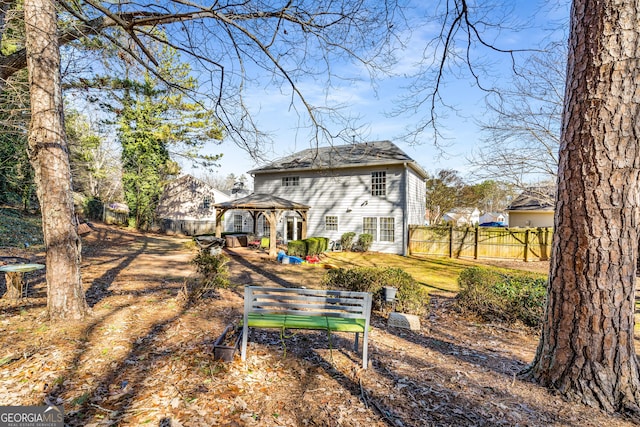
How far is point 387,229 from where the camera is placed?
647 inches

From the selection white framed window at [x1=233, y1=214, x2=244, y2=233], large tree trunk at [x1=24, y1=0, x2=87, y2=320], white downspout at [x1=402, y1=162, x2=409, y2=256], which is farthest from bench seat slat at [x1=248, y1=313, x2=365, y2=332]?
white framed window at [x1=233, y1=214, x2=244, y2=233]

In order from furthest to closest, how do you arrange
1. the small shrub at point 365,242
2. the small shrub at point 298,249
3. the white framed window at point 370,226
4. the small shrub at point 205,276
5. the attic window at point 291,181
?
1. the attic window at point 291,181
2. the white framed window at point 370,226
3. the small shrub at point 365,242
4. the small shrub at point 298,249
5. the small shrub at point 205,276

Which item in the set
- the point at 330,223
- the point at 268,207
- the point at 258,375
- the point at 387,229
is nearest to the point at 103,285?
the point at 258,375

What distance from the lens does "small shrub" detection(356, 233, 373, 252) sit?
54.0ft

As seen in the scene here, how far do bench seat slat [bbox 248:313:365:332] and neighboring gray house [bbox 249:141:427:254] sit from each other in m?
11.7

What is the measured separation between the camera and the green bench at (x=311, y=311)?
3.42m

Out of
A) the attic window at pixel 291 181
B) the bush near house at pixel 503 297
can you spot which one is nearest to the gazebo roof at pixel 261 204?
the attic window at pixel 291 181

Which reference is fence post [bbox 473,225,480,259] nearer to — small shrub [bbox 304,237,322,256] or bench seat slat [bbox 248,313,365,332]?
small shrub [bbox 304,237,322,256]

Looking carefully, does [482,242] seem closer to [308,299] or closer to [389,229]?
[389,229]

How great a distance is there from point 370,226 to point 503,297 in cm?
1113

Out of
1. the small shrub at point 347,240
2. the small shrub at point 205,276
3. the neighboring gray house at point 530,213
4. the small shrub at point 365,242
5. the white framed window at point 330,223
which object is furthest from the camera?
the neighboring gray house at point 530,213

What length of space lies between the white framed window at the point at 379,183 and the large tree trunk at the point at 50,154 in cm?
1425

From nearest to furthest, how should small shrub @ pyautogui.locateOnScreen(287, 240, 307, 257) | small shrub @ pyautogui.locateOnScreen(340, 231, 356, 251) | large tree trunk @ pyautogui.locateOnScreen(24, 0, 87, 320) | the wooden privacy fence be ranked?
large tree trunk @ pyautogui.locateOnScreen(24, 0, 87, 320) → small shrub @ pyautogui.locateOnScreen(287, 240, 307, 257) → the wooden privacy fence → small shrub @ pyautogui.locateOnScreen(340, 231, 356, 251)

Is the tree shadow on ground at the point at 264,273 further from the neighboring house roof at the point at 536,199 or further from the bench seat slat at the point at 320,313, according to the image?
the neighboring house roof at the point at 536,199
